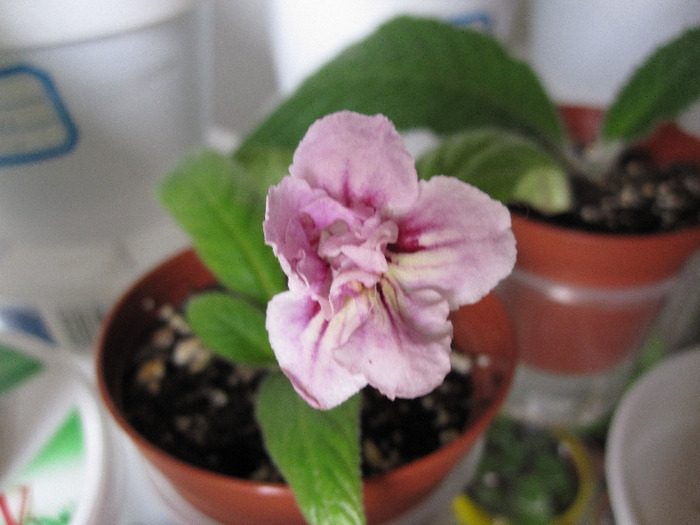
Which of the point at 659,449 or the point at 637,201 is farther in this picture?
the point at 637,201

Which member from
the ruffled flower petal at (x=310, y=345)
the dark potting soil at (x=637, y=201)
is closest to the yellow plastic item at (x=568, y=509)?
the dark potting soil at (x=637, y=201)

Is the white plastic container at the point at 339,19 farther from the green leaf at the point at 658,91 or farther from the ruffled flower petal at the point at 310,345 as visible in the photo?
the ruffled flower petal at the point at 310,345

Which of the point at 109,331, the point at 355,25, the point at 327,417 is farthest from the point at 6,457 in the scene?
the point at 355,25

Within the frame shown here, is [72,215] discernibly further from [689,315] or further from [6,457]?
[689,315]

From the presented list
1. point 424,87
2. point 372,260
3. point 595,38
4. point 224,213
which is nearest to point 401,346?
point 372,260

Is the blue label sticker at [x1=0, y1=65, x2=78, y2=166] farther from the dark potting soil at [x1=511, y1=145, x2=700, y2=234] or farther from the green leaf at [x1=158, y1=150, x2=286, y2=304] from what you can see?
the dark potting soil at [x1=511, y1=145, x2=700, y2=234]

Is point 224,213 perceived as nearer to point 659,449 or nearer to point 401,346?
point 401,346

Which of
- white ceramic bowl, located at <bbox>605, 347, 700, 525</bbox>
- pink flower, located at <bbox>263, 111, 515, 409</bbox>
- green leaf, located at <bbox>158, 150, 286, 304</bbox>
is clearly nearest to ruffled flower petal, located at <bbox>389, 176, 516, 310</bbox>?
pink flower, located at <bbox>263, 111, 515, 409</bbox>
